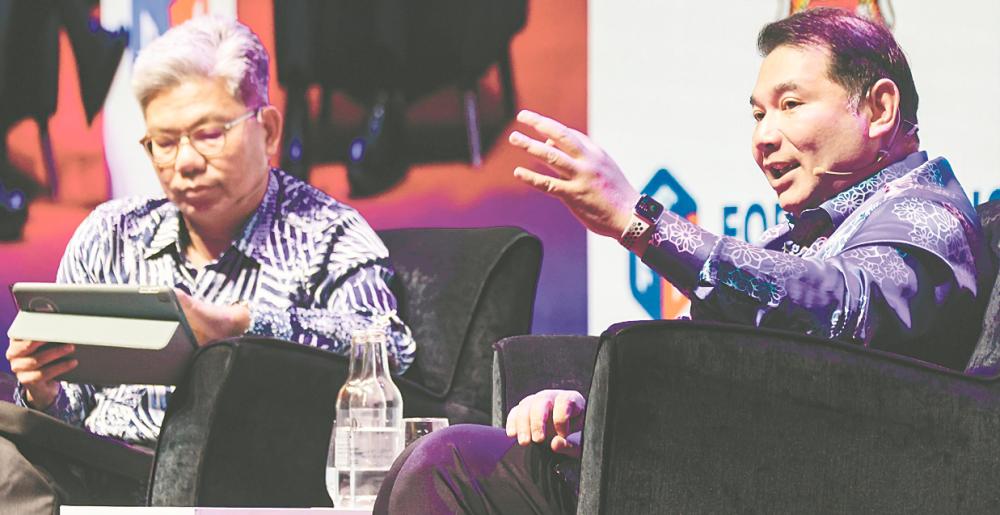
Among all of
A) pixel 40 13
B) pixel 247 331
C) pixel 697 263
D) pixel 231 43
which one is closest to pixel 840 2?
pixel 231 43

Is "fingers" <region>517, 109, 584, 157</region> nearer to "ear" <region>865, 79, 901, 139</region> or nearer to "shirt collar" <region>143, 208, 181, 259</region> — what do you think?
"ear" <region>865, 79, 901, 139</region>

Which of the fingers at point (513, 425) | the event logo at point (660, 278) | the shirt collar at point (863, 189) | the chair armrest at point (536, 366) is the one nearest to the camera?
the fingers at point (513, 425)

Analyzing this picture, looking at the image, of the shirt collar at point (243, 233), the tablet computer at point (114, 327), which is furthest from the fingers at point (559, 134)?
the shirt collar at point (243, 233)

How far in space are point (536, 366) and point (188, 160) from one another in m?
1.04

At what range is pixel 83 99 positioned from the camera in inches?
152

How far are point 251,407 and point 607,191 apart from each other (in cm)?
106

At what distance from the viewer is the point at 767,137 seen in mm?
1907

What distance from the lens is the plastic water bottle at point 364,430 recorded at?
81.7 inches

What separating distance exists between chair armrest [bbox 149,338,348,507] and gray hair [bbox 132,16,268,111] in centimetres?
83

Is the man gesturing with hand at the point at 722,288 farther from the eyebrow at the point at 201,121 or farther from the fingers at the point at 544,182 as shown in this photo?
the eyebrow at the point at 201,121

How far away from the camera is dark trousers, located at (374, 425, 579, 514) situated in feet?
5.18

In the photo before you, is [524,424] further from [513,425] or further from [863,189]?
[863,189]

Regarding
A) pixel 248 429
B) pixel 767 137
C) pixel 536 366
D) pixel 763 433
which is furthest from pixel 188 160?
pixel 763 433

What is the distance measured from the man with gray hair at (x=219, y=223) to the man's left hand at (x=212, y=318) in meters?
0.13
